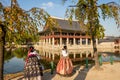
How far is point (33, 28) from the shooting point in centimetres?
653

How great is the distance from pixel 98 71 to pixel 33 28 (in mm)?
7586

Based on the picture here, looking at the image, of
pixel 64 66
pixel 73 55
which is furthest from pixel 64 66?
pixel 73 55

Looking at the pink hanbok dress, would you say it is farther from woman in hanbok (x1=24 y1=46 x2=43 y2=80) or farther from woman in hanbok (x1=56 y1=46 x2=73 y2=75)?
woman in hanbok (x1=24 y1=46 x2=43 y2=80)

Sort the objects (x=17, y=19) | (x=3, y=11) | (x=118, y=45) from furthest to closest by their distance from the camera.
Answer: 1. (x=118, y=45)
2. (x=3, y=11)
3. (x=17, y=19)

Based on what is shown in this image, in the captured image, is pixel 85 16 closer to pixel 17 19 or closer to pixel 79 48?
pixel 17 19

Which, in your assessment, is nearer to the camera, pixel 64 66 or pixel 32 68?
pixel 32 68

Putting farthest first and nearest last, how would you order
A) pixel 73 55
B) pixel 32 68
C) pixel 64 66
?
pixel 73 55 < pixel 64 66 < pixel 32 68

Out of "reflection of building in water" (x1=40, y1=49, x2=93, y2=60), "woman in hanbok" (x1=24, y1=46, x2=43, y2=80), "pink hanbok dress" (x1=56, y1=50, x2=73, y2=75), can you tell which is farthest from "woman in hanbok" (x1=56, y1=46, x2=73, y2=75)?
"reflection of building in water" (x1=40, y1=49, x2=93, y2=60)

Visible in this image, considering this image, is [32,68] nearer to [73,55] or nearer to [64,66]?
[64,66]

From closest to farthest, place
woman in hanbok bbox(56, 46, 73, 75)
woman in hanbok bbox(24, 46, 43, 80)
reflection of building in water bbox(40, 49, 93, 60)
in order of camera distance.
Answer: woman in hanbok bbox(24, 46, 43, 80), woman in hanbok bbox(56, 46, 73, 75), reflection of building in water bbox(40, 49, 93, 60)

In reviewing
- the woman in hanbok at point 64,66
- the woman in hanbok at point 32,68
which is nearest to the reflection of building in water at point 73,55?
the woman in hanbok at point 64,66

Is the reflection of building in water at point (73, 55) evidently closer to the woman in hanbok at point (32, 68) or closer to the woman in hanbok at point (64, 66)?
the woman in hanbok at point (64, 66)

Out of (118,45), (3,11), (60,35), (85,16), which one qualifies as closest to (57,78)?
(85,16)

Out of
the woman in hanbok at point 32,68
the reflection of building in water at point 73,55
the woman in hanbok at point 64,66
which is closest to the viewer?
the woman in hanbok at point 32,68
